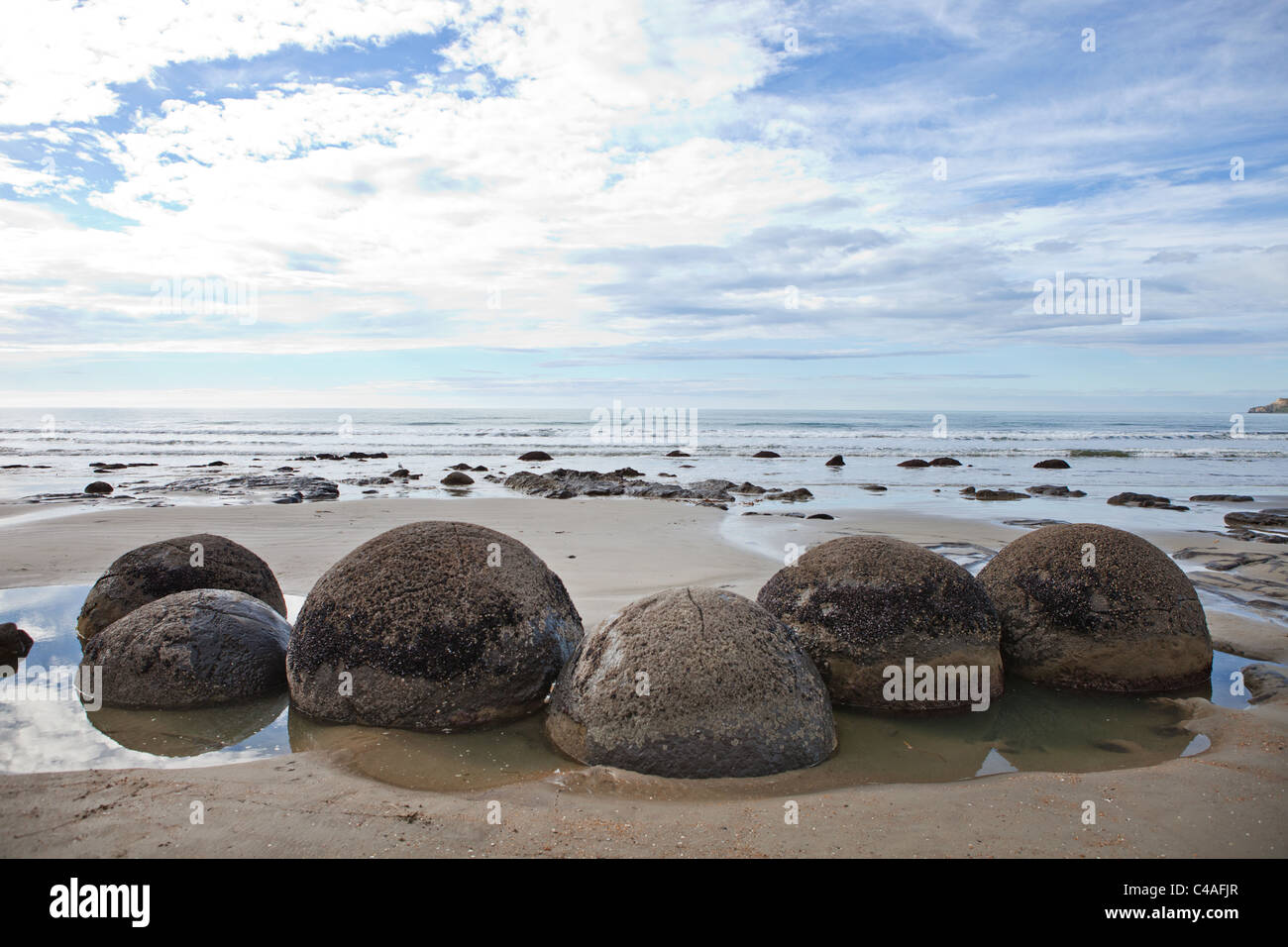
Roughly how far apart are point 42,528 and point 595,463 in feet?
65.3

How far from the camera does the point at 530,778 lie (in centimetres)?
429

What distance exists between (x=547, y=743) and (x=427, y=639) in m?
0.95

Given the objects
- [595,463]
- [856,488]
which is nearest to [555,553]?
[856,488]

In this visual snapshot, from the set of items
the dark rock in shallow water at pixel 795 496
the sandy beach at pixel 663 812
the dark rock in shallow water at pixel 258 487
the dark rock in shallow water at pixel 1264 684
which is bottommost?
the dark rock in shallow water at pixel 1264 684

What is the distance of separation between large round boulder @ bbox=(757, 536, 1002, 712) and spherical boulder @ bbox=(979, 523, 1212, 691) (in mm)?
539

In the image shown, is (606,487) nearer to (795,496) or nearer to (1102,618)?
(795,496)

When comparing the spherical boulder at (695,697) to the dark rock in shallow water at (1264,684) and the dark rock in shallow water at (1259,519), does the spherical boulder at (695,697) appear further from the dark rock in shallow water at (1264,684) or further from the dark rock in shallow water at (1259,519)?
the dark rock in shallow water at (1259,519)

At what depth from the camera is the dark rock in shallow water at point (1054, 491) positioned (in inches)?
783

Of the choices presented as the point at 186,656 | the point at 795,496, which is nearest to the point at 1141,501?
the point at 795,496

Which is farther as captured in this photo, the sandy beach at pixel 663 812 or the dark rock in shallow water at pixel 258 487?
the dark rock in shallow water at pixel 258 487

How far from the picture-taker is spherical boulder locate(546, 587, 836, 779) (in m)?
4.24

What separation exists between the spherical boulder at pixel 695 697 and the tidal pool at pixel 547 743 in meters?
0.11

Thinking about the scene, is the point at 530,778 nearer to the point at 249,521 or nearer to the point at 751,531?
the point at 751,531

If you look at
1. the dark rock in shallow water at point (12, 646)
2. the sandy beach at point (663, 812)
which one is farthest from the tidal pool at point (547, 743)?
the dark rock in shallow water at point (12, 646)
